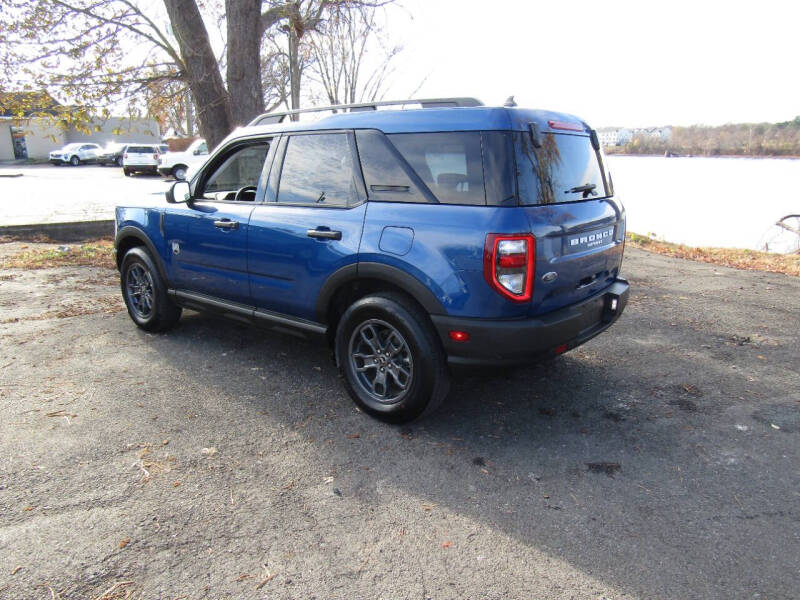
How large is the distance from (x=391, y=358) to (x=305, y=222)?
1.14m

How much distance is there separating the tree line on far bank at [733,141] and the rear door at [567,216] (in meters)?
17.5

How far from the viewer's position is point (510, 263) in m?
2.95

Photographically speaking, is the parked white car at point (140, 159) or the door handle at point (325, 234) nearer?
the door handle at point (325, 234)

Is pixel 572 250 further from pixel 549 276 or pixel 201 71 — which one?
pixel 201 71

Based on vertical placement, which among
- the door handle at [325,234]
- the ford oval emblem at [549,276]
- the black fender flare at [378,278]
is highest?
the door handle at [325,234]

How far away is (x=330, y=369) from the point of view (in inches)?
179

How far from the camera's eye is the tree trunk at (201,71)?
9141 millimetres

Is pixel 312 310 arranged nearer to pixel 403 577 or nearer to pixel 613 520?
pixel 403 577

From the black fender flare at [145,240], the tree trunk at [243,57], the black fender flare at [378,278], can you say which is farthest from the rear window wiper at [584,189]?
the tree trunk at [243,57]

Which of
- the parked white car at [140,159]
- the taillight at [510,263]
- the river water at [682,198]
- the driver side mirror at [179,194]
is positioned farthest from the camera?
the parked white car at [140,159]

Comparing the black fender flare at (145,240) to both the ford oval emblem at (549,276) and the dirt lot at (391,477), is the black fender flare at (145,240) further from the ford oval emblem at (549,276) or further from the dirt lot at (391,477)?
the ford oval emblem at (549,276)

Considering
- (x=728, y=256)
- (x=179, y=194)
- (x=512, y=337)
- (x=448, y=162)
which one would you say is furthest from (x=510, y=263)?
(x=728, y=256)

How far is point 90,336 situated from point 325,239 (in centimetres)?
309

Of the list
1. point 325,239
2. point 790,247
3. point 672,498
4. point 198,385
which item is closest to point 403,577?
point 672,498
